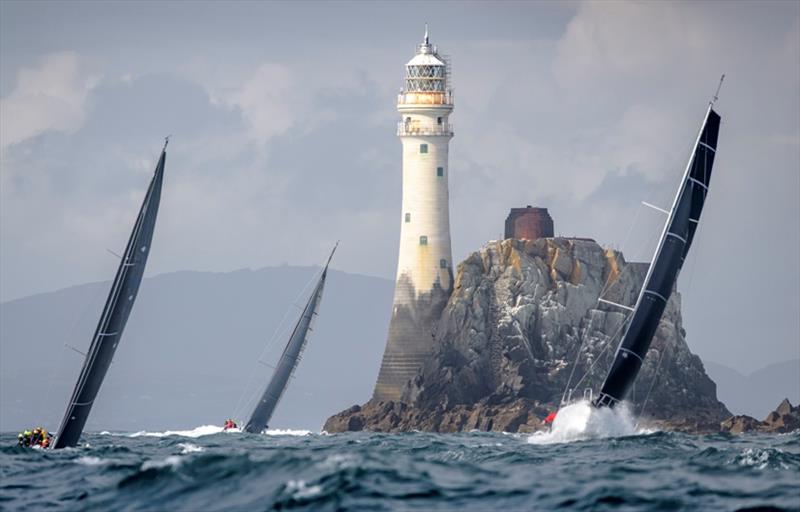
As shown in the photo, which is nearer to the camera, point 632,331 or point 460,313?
point 632,331

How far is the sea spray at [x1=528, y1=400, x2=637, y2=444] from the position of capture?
216 ft

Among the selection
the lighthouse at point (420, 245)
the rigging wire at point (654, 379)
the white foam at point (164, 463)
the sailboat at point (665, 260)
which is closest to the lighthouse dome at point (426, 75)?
the lighthouse at point (420, 245)

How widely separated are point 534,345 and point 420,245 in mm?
8826

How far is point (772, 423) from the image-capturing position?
95.0 m

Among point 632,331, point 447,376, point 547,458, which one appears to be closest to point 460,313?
point 447,376

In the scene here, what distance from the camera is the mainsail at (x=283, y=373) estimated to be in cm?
9650

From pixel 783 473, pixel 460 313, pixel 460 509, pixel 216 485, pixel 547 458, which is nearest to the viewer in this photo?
pixel 460 509

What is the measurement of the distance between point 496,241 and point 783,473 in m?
63.2

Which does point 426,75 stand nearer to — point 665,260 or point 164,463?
point 665,260

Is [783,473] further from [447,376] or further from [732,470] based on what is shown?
[447,376]

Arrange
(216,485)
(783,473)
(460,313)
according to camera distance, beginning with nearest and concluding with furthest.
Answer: (216,485) < (783,473) < (460,313)

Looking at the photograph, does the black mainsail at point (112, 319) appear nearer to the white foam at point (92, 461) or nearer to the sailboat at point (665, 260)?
the white foam at point (92, 461)

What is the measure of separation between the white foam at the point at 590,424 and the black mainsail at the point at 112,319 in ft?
51.3

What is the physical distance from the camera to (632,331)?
66188 millimetres
